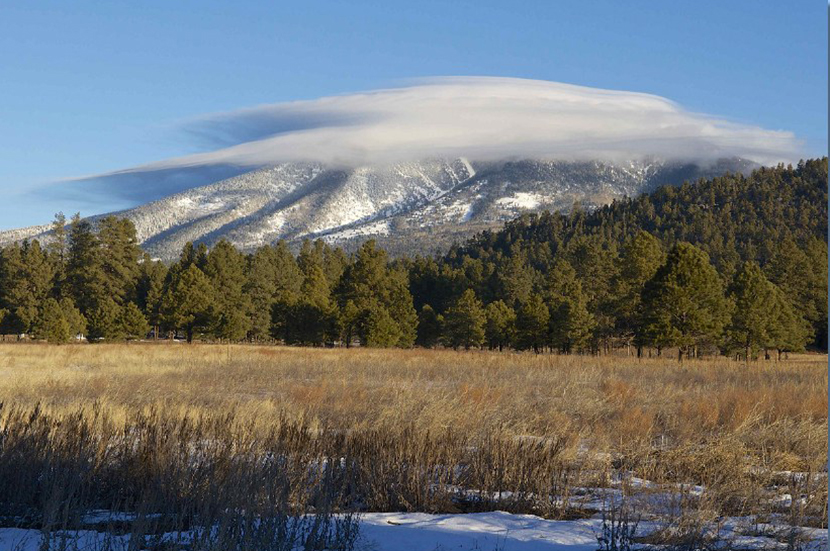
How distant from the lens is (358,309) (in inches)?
2398

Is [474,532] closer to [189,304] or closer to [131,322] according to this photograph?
[189,304]

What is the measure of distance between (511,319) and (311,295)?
17983 millimetres

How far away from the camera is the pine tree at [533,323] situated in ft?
188

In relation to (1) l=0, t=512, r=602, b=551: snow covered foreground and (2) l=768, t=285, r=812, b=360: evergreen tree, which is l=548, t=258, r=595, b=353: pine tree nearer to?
(2) l=768, t=285, r=812, b=360: evergreen tree

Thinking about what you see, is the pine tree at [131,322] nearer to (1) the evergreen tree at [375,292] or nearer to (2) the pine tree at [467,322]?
(1) the evergreen tree at [375,292]

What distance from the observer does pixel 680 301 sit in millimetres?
41469

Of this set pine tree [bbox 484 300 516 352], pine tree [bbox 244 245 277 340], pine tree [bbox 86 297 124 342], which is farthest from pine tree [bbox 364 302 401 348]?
pine tree [bbox 244 245 277 340]

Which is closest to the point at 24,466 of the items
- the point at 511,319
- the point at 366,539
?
the point at 366,539

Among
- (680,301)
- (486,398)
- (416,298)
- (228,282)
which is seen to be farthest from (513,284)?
(486,398)

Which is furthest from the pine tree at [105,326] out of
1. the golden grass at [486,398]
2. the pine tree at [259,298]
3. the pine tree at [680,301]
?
the pine tree at [680,301]

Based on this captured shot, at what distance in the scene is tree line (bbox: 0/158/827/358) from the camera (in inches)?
1902

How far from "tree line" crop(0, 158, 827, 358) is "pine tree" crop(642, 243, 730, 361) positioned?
0.25 ft

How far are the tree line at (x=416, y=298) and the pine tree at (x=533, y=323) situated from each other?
112mm

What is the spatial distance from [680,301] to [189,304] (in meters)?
37.5
